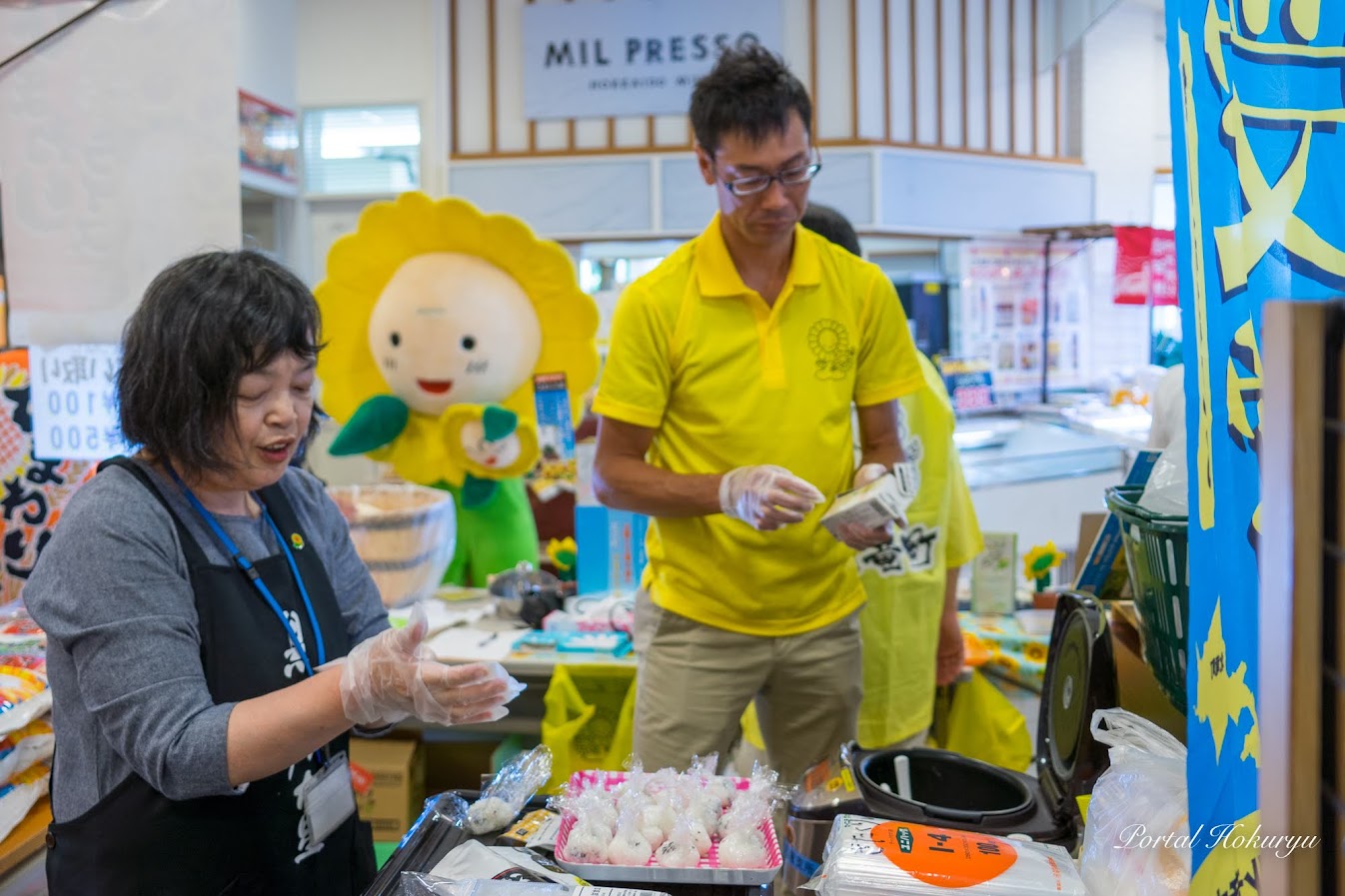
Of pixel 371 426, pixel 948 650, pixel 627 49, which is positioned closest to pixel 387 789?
pixel 371 426

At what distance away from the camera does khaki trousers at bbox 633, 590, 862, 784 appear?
171 centimetres

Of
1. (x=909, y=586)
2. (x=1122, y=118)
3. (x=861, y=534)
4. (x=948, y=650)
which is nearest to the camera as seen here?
(x=861, y=534)

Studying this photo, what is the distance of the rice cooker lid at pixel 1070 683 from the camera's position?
1.13 metres

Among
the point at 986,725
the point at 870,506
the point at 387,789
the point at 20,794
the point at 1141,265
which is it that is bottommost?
the point at 387,789

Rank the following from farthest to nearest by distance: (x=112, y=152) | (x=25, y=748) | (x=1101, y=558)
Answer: (x=112, y=152)
(x=25, y=748)
(x=1101, y=558)

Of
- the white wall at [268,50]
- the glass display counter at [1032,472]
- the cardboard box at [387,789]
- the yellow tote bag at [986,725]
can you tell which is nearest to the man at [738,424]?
the yellow tote bag at [986,725]

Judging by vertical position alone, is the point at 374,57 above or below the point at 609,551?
above

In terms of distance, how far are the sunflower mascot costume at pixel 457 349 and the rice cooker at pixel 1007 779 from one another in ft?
6.09

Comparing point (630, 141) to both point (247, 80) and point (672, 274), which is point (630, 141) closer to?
point (247, 80)

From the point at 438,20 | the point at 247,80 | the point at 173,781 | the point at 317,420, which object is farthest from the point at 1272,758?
the point at 438,20

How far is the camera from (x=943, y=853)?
951 mm

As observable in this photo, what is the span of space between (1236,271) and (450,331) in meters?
2.42

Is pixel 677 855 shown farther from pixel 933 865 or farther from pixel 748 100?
pixel 748 100

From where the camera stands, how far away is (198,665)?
3.55 ft
